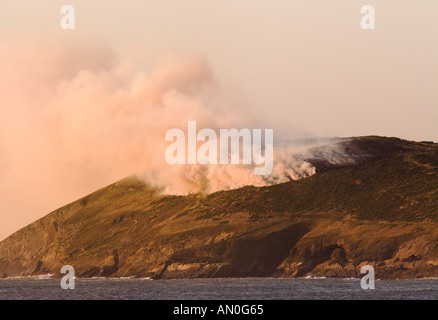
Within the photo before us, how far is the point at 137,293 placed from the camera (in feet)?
564
